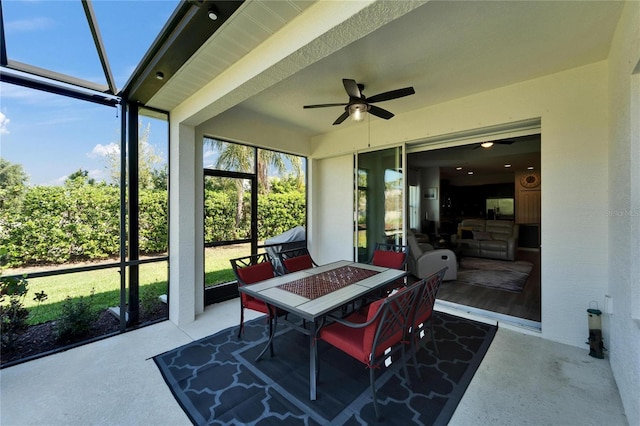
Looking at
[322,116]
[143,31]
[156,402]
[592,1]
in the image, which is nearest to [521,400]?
[156,402]

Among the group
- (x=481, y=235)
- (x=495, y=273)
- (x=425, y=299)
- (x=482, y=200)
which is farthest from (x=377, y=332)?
(x=482, y=200)

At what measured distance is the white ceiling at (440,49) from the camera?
1.82 meters

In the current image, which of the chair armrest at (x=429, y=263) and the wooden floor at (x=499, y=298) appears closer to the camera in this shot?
the wooden floor at (x=499, y=298)

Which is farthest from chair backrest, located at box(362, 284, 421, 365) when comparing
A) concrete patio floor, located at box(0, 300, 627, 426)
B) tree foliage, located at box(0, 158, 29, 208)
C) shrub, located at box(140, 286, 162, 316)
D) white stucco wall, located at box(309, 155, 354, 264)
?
tree foliage, located at box(0, 158, 29, 208)

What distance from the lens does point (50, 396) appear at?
1.96 m

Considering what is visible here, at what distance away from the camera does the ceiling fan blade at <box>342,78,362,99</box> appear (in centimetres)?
239

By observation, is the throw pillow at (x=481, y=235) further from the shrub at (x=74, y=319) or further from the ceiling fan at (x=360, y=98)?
the shrub at (x=74, y=319)

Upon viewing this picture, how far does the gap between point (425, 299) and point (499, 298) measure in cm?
253

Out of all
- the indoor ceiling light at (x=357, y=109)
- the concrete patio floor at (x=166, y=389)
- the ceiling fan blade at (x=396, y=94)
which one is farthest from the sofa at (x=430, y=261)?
the ceiling fan blade at (x=396, y=94)

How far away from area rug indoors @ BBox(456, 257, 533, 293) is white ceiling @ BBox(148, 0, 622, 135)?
3.36 m

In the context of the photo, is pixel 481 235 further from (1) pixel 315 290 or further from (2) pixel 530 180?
(1) pixel 315 290

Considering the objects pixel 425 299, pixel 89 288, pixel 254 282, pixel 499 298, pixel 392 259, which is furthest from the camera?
pixel 499 298

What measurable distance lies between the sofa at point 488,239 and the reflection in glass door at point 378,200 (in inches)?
142

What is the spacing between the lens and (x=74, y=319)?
8.88 feet
